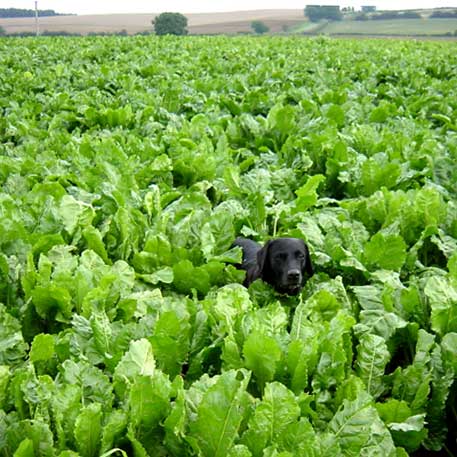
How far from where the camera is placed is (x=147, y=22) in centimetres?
7506

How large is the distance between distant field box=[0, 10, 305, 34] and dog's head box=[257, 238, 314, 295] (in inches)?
2215

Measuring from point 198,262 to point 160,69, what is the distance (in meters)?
10.5

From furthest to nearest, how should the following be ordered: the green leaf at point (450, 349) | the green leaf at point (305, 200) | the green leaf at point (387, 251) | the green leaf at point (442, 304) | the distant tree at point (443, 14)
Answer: the distant tree at point (443, 14) < the green leaf at point (305, 200) < the green leaf at point (387, 251) < the green leaf at point (442, 304) < the green leaf at point (450, 349)

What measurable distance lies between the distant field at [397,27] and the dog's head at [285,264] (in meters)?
54.2

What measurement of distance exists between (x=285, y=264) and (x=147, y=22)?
75.0 m

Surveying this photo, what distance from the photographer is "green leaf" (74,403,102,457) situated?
2.17 metres

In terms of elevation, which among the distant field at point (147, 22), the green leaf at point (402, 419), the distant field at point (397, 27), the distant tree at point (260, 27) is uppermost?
the green leaf at point (402, 419)

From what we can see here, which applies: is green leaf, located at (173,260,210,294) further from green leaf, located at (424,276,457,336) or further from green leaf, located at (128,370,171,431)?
green leaf, located at (128,370,171,431)

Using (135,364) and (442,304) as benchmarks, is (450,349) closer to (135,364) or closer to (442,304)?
(442,304)

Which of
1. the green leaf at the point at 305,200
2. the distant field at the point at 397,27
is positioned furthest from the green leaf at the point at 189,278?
the distant field at the point at 397,27

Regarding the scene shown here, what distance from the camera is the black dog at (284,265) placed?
12.0 feet

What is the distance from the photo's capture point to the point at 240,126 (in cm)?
742

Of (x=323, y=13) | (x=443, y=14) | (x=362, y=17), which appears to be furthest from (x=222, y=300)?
(x=323, y=13)

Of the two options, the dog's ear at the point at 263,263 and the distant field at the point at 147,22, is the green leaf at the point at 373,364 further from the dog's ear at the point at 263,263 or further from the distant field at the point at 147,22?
the distant field at the point at 147,22
